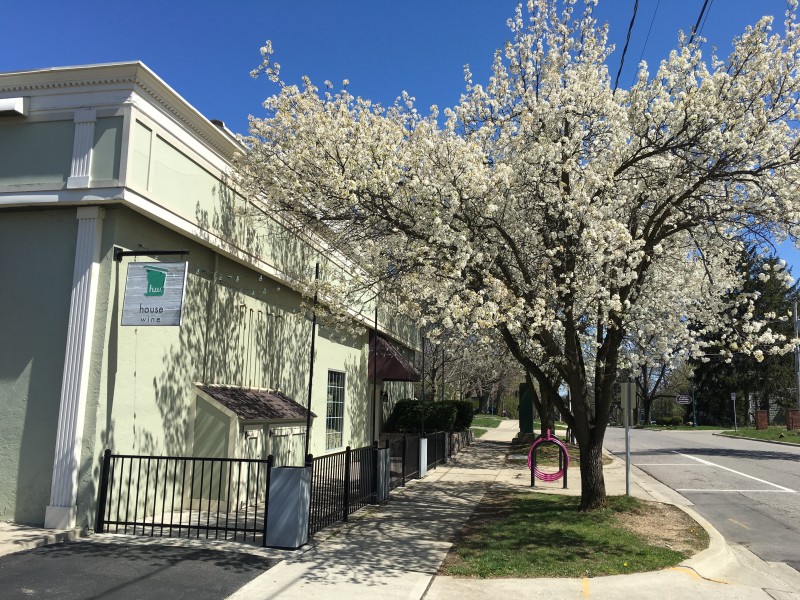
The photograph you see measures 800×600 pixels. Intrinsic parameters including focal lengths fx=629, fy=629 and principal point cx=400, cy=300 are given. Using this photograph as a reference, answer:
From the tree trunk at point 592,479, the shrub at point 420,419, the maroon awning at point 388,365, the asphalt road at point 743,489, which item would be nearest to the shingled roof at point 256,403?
the tree trunk at point 592,479

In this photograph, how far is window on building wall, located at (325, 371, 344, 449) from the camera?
1720 centimetres

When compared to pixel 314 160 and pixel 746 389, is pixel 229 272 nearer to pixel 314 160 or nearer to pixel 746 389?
pixel 314 160

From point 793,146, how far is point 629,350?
938 cm

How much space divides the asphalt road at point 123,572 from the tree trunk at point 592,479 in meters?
5.87

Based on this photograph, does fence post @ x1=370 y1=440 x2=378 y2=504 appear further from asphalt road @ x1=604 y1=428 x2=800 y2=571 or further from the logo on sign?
asphalt road @ x1=604 y1=428 x2=800 y2=571

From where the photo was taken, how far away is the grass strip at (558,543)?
754cm

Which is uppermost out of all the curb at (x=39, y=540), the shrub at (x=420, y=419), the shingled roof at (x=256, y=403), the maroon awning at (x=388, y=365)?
the maroon awning at (x=388, y=365)

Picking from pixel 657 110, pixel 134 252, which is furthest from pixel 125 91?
pixel 657 110

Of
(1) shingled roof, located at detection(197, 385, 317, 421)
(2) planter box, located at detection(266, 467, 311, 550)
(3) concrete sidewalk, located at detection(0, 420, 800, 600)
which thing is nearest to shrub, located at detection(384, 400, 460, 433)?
(1) shingled roof, located at detection(197, 385, 317, 421)

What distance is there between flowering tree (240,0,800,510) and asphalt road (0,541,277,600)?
4.33m

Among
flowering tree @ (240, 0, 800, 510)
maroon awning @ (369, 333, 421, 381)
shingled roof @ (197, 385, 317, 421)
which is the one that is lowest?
shingled roof @ (197, 385, 317, 421)

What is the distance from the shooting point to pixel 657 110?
379 inches

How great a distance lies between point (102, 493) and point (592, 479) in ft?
25.4

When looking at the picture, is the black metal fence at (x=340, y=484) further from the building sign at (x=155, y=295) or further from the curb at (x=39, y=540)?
the curb at (x=39, y=540)
